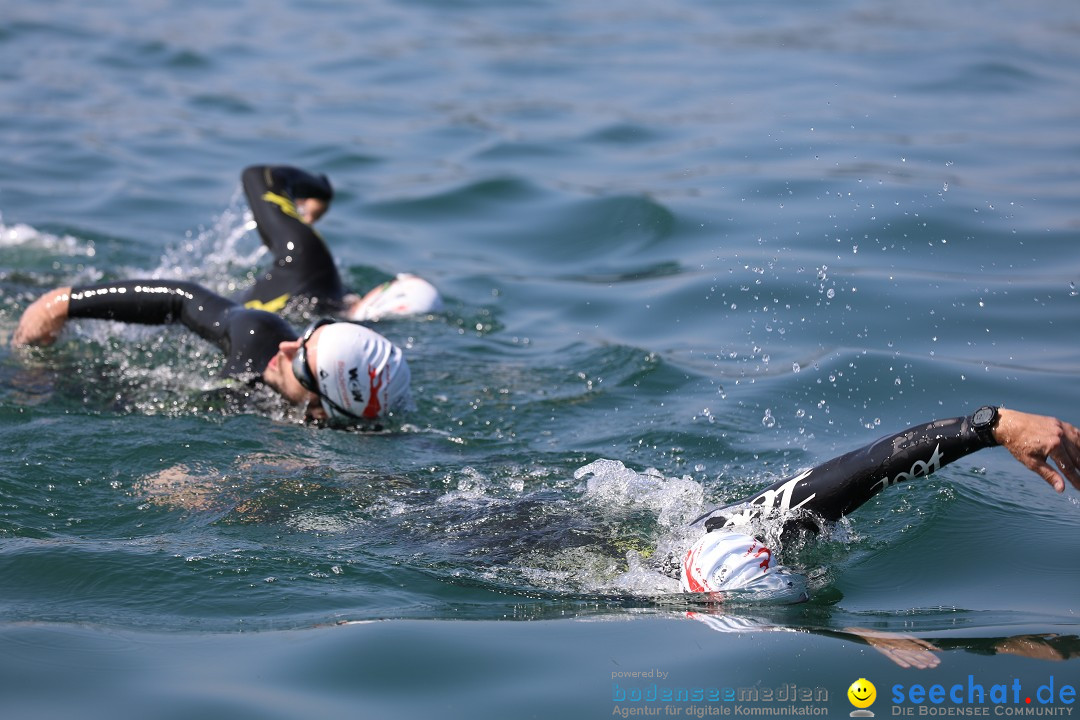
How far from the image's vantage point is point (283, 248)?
28.0ft

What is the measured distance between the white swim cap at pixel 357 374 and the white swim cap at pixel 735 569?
7.59ft

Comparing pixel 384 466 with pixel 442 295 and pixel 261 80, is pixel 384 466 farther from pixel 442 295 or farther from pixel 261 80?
pixel 261 80

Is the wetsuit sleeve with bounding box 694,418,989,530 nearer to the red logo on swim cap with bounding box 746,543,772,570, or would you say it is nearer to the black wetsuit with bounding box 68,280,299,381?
the red logo on swim cap with bounding box 746,543,772,570

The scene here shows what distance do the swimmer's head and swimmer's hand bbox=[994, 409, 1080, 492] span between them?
10.8 ft

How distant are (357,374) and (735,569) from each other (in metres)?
2.55

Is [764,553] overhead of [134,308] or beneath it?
beneath

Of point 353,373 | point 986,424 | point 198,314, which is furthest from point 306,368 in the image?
point 986,424

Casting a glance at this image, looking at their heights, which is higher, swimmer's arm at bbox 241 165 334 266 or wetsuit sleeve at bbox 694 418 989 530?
swimmer's arm at bbox 241 165 334 266

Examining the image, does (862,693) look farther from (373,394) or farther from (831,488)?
(373,394)

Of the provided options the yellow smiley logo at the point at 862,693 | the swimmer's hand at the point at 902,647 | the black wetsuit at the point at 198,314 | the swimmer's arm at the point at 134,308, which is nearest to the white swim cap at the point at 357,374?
the black wetsuit at the point at 198,314

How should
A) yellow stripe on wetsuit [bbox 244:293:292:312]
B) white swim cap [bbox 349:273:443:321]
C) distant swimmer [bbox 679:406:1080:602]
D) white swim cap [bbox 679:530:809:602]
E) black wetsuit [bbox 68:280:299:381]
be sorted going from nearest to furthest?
distant swimmer [bbox 679:406:1080:602] < white swim cap [bbox 679:530:809:602] < black wetsuit [bbox 68:280:299:381] < yellow stripe on wetsuit [bbox 244:293:292:312] < white swim cap [bbox 349:273:443:321]

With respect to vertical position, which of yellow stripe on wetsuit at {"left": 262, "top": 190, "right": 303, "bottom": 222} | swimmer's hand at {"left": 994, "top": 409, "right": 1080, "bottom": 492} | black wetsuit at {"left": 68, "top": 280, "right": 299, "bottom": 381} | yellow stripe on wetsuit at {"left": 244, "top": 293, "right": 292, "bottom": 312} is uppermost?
yellow stripe on wetsuit at {"left": 262, "top": 190, "right": 303, "bottom": 222}

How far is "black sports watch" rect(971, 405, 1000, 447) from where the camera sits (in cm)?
446

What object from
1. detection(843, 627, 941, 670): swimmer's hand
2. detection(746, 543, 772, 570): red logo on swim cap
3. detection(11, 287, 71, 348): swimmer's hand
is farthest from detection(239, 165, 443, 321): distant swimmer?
detection(843, 627, 941, 670): swimmer's hand
